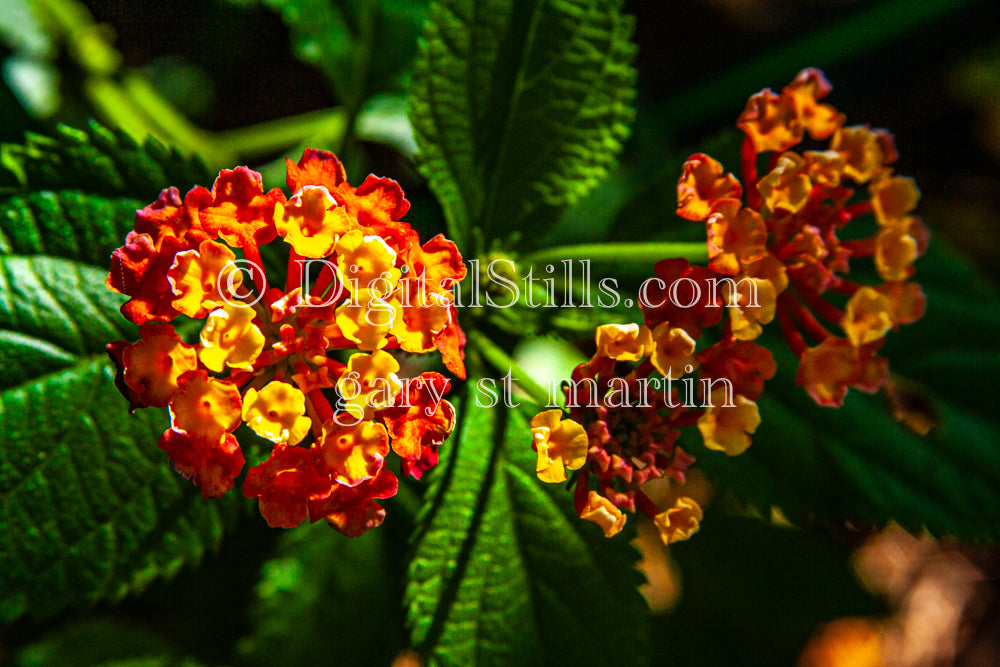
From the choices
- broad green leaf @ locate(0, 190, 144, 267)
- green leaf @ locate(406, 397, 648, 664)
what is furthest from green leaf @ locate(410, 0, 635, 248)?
broad green leaf @ locate(0, 190, 144, 267)

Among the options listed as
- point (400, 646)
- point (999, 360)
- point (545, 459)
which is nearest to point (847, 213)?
point (545, 459)

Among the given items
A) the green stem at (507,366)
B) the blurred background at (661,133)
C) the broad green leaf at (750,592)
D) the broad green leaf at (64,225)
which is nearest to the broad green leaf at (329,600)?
the blurred background at (661,133)

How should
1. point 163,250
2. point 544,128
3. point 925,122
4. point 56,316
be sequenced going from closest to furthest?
point 163,250 → point 56,316 → point 544,128 → point 925,122

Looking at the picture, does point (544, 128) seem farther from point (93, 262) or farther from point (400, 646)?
point (400, 646)

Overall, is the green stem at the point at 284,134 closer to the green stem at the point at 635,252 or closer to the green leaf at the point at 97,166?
the green leaf at the point at 97,166

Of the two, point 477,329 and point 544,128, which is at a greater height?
point 544,128

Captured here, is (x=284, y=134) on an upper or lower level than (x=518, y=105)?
upper

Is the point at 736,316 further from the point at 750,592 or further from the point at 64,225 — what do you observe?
the point at 750,592

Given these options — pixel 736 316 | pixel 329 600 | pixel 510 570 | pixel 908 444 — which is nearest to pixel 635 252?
pixel 736 316
